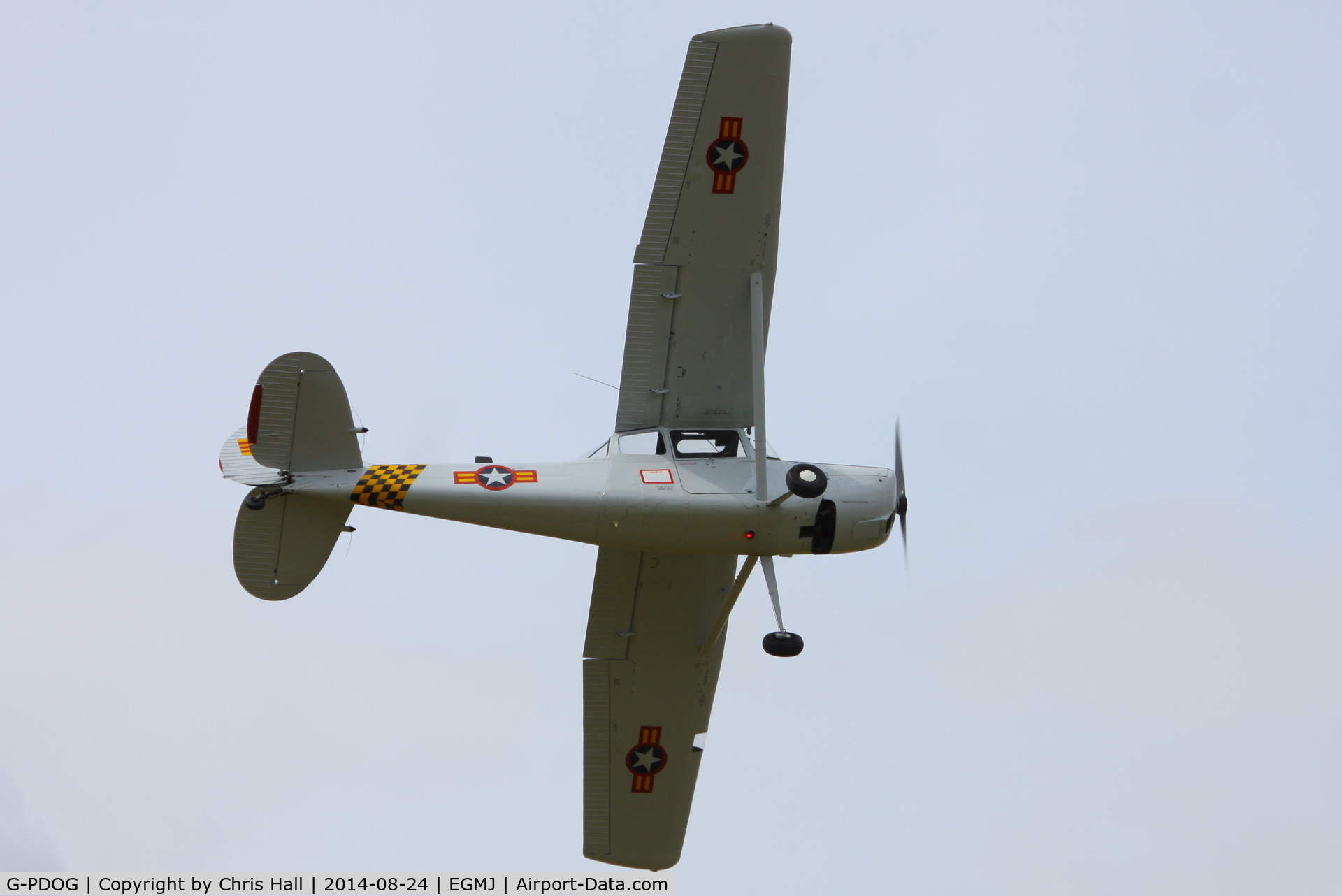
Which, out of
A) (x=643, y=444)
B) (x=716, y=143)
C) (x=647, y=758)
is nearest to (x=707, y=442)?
(x=643, y=444)

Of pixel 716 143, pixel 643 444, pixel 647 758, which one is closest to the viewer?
pixel 716 143

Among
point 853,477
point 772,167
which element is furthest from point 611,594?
point 772,167

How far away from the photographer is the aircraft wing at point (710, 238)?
43.2 feet

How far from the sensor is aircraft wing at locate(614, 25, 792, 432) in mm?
13172

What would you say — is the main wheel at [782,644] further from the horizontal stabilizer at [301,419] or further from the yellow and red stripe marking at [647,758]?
the horizontal stabilizer at [301,419]

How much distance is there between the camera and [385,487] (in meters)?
13.1

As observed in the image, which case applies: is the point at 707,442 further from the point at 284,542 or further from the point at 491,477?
the point at 284,542

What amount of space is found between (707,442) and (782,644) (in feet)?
7.10

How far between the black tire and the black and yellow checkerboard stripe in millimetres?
3444

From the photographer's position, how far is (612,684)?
15.8m

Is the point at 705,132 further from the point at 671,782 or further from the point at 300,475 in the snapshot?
the point at 671,782

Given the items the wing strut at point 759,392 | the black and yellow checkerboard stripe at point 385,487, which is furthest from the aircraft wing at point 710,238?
the black and yellow checkerboard stripe at point 385,487

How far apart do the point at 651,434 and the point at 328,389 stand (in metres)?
3.15

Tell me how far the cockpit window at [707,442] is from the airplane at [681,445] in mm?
21
